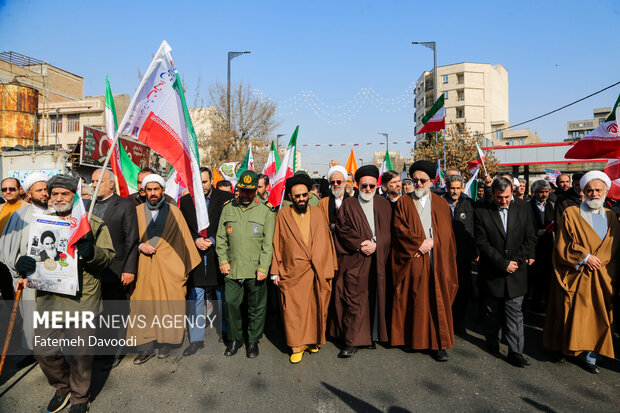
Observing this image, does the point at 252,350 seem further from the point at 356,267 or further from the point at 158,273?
the point at 356,267

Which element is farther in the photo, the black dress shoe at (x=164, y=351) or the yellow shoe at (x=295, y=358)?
the black dress shoe at (x=164, y=351)

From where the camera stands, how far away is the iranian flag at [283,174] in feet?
21.7

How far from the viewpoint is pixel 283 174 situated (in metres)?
6.61

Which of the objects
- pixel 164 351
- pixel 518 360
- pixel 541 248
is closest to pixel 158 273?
pixel 164 351

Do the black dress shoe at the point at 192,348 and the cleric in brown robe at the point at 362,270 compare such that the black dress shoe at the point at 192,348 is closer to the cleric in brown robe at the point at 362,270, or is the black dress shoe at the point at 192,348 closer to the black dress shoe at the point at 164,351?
the black dress shoe at the point at 164,351

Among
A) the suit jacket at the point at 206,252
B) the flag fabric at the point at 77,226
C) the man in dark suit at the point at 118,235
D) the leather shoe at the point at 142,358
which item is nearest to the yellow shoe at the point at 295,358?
the suit jacket at the point at 206,252

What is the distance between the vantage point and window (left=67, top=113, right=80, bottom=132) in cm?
3350

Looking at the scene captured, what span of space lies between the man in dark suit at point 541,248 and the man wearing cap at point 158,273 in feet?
16.5

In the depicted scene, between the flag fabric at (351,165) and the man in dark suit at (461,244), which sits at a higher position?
the flag fabric at (351,165)

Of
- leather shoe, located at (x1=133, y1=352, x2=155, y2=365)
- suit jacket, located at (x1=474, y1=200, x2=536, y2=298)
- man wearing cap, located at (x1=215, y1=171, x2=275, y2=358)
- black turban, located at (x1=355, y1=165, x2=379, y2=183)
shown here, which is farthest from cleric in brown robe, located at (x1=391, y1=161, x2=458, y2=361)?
leather shoe, located at (x1=133, y1=352, x2=155, y2=365)

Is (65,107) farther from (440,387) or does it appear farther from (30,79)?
(440,387)

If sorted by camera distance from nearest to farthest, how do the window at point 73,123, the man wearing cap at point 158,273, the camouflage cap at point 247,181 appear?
the man wearing cap at point 158,273 → the camouflage cap at point 247,181 → the window at point 73,123

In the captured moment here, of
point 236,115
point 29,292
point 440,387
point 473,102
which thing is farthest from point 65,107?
point 473,102

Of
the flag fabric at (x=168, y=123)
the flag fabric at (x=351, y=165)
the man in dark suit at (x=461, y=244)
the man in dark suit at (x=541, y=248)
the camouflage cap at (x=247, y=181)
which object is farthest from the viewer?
the flag fabric at (x=351, y=165)
